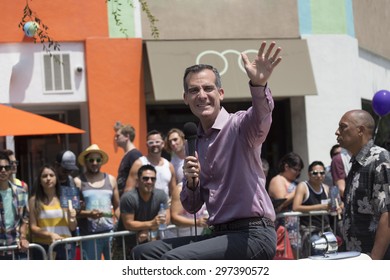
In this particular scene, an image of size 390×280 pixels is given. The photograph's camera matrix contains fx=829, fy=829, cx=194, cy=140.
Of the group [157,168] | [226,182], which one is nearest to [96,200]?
[157,168]

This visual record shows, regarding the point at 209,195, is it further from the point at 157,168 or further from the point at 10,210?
the point at 157,168

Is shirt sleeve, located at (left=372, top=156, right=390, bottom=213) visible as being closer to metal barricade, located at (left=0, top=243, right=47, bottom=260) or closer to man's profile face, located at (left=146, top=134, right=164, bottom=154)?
metal barricade, located at (left=0, top=243, right=47, bottom=260)

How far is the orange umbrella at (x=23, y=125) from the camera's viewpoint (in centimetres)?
900

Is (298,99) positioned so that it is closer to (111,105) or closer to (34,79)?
(111,105)

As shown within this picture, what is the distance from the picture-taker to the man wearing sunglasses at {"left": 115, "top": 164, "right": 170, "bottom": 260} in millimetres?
9227

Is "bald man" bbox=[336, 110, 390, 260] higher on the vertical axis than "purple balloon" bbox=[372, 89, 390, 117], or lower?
lower

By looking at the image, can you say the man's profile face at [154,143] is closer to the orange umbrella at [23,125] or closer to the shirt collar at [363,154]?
the orange umbrella at [23,125]

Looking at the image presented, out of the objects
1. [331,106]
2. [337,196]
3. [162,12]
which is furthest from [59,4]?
[337,196]

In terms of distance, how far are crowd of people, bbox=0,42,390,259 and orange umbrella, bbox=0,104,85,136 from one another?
16.9 inches

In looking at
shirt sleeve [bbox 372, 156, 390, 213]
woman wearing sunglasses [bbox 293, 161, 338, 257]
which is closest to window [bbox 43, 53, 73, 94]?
woman wearing sunglasses [bbox 293, 161, 338, 257]

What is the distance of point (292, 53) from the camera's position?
619 inches

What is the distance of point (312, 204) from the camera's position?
1055 cm

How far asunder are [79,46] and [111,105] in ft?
3.95

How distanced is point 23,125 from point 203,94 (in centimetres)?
514
